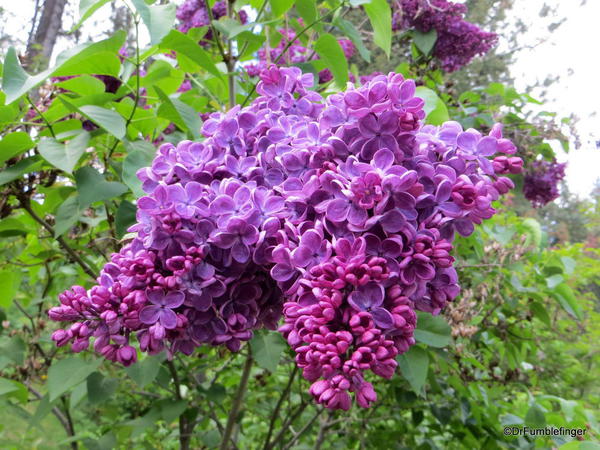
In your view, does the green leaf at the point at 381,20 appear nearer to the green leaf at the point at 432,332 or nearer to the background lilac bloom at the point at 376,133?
the background lilac bloom at the point at 376,133

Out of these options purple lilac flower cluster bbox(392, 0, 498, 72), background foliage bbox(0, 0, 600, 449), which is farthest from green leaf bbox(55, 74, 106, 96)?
purple lilac flower cluster bbox(392, 0, 498, 72)

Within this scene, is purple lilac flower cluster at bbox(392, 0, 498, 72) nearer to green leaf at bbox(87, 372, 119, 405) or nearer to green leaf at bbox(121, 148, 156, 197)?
green leaf at bbox(121, 148, 156, 197)

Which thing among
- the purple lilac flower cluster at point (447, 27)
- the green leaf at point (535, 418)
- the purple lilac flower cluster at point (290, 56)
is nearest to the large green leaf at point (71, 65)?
the purple lilac flower cluster at point (290, 56)

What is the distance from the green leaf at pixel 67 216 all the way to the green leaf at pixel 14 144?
0.15 meters

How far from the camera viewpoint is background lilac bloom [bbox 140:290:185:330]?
66 cm

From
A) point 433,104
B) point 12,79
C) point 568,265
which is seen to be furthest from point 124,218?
point 568,265

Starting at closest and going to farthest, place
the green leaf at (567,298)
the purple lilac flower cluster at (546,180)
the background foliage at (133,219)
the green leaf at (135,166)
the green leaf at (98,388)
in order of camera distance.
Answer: the green leaf at (135,166)
the background foliage at (133,219)
the green leaf at (98,388)
the green leaf at (567,298)
the purple lilac flower cluster at (546,180)

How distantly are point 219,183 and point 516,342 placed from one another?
1.70 meters

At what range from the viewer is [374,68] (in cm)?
891

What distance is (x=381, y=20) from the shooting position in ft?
3.64

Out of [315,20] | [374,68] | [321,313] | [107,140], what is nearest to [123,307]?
[321,313]

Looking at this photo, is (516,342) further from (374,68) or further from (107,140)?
(374,68)

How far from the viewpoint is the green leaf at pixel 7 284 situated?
1.53 meters

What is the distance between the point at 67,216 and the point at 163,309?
0.57 meters
